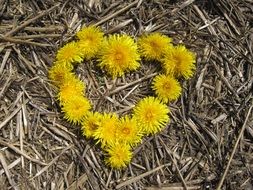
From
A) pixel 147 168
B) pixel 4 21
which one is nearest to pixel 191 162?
pixel 147 168

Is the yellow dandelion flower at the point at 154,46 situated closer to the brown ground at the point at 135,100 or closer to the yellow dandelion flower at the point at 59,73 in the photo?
the brown ground at the point at 135,100

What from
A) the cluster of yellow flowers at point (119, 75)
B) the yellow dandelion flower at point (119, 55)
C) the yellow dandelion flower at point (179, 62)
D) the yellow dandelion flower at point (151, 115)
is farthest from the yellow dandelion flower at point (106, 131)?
the yellow dandelion flower at point (179, 62)

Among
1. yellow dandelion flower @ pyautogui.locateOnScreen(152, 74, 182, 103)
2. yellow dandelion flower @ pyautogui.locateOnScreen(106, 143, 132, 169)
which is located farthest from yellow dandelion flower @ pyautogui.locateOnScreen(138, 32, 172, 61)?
yellow dandelion flower @ pyautogui.locateOnScreen(106, 143, 132, 169)

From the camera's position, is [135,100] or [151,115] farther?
[135,100]

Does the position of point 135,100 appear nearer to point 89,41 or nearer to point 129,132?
point 129,132

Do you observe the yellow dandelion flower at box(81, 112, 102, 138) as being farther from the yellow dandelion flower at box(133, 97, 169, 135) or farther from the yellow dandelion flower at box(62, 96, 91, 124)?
the yellow dandelion flower at box(133, 97, 169, 135)

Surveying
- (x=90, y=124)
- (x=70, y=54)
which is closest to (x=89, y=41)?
(x=70, y=54)

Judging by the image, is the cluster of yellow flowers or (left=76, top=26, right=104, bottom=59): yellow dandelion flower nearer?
the cluster of yellow flowers
